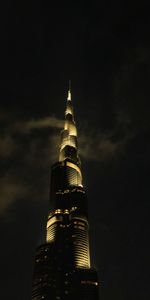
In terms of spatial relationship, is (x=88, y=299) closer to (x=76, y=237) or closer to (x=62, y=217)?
(x=76, y=237)

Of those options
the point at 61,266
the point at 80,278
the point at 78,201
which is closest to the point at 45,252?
the point at 61,266

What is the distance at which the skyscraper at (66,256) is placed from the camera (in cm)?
15662

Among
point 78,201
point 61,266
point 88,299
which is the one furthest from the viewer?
point 78,201

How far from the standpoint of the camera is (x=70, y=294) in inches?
6132

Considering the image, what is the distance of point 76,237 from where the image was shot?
178500 millimetres

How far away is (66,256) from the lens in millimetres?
171500

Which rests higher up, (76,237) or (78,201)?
(78,201)

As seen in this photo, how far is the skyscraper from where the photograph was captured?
157 metres

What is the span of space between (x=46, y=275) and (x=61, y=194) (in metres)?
49.7

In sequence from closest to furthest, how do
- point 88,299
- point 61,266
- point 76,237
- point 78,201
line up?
point 88,299 → point 61,266 → point 76,237 → point 78,201

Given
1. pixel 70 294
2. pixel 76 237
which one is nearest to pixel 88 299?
pixel 70 294

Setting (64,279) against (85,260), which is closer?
(64,279)

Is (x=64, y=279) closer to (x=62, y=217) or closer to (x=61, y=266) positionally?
(x=61, y=266)

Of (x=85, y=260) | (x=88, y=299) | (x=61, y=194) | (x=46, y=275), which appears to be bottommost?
(x=88, y=299)
